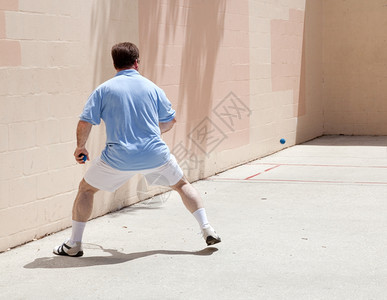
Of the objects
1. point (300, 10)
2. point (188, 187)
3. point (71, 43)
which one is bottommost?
point (188, 187)

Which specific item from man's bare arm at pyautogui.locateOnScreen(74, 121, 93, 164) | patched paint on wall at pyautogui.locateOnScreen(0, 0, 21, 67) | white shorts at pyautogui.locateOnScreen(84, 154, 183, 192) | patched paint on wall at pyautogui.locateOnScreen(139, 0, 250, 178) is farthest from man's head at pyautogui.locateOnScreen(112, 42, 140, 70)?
patched paint on wall at pyautogui.locateOnScreen(139, 0, 250, 178)

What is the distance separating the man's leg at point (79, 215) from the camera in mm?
5680

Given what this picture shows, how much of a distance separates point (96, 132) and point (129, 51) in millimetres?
1857

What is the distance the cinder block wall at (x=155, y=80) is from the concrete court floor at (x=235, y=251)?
0.46 meters

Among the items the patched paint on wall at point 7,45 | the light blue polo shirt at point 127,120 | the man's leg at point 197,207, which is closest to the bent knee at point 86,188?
the light blue polo shirt at point 127,120

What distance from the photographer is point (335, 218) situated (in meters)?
7.20

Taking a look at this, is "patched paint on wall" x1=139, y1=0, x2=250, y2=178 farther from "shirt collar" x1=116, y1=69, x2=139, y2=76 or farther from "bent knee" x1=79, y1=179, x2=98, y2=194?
"bent knee" x1=79, y1=179, x2=98, y2=194

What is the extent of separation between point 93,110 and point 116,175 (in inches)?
21.7

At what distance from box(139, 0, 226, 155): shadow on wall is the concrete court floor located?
43.9 inches

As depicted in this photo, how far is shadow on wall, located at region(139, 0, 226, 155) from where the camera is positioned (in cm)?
837

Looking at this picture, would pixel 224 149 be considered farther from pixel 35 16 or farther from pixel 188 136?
pixel 35 16

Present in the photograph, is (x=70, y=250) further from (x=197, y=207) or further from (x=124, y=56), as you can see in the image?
(x=124, y=56)

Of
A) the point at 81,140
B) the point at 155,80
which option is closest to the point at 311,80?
the point at 155,80

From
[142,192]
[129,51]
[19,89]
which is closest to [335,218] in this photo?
[142,192]
